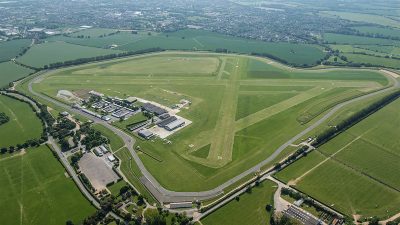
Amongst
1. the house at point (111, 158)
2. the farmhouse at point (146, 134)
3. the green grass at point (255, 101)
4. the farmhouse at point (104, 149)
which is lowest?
the house at point (111, 158)

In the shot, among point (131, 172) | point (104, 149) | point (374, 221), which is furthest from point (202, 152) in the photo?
point (374, 221)

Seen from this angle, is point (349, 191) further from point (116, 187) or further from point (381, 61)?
point (381, 61)

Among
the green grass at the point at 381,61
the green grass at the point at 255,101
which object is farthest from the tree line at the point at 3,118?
the green grass at the point at 381,61

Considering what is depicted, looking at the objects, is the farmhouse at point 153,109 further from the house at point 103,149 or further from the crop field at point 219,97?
the house at point 103,149

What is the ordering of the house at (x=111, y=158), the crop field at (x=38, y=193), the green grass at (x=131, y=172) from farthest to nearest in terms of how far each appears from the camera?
1. the house at (x=111, y=158)
2. the green grass at (x=131, y=172)
3. the crop field at (x=38, y=193)

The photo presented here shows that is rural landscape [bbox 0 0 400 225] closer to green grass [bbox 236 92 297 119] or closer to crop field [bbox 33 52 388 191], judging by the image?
crop field [bbox 33 52 388 191]

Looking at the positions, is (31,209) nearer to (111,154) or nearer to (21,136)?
(111,154)

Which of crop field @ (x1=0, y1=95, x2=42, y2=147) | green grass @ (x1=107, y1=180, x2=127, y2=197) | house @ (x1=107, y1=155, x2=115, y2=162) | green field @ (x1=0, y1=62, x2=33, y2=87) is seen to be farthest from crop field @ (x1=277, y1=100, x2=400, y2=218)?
green field @ (x1=0, y1=62, x2=33, y2=87)
